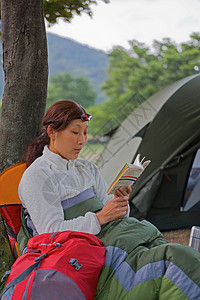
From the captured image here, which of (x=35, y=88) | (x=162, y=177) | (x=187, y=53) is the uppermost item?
(x=187, y=53)

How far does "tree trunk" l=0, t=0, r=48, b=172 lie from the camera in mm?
2055

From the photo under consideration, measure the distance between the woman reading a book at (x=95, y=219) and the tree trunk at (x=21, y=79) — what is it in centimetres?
23

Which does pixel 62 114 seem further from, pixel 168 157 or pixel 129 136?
pixel 129 136

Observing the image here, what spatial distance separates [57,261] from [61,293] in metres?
0.11

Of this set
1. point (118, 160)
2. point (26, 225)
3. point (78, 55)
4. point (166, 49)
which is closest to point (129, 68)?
point (166, 49)

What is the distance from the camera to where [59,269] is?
134 cm

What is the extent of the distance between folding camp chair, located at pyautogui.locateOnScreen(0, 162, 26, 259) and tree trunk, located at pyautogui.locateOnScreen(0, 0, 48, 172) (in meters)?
0.23

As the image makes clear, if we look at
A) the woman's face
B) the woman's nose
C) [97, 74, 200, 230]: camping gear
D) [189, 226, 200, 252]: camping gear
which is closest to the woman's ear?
the woman's face

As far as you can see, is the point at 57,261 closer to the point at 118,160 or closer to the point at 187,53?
the point at 118,160

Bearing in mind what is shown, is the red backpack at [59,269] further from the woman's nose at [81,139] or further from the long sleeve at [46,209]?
the woman's nose at [81,139]

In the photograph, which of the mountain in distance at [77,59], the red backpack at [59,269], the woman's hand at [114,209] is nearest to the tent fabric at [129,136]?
the woman's hand at [114,209]

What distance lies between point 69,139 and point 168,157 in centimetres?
194

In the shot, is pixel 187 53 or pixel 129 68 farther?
pixel 129 68

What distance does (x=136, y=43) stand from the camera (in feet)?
122
